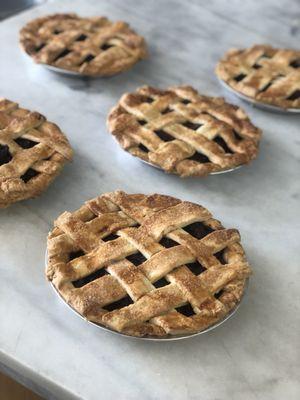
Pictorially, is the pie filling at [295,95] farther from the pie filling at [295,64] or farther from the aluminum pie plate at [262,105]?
the pie filling at [295,64]

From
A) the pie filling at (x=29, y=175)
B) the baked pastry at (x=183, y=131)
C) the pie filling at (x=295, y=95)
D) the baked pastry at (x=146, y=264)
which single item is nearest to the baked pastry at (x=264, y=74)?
the pie filling at (x=295, y=95)

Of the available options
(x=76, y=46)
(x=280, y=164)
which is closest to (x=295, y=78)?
(x=280, y=164)

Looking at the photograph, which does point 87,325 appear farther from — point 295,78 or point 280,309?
point 295,78

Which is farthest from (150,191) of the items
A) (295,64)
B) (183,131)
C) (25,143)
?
(295,64)

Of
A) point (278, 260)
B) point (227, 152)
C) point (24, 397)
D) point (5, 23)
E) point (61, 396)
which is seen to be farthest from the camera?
point (5, 23)

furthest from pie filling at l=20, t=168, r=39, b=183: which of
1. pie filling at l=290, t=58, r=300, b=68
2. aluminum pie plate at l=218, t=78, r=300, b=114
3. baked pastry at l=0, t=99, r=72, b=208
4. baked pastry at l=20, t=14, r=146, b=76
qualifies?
pie filling at l=290, t=58, r=300, b=68

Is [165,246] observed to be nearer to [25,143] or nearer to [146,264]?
[146,264]

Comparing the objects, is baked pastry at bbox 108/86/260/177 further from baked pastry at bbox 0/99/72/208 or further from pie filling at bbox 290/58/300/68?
pie filling at bbox 290/58/300/68
